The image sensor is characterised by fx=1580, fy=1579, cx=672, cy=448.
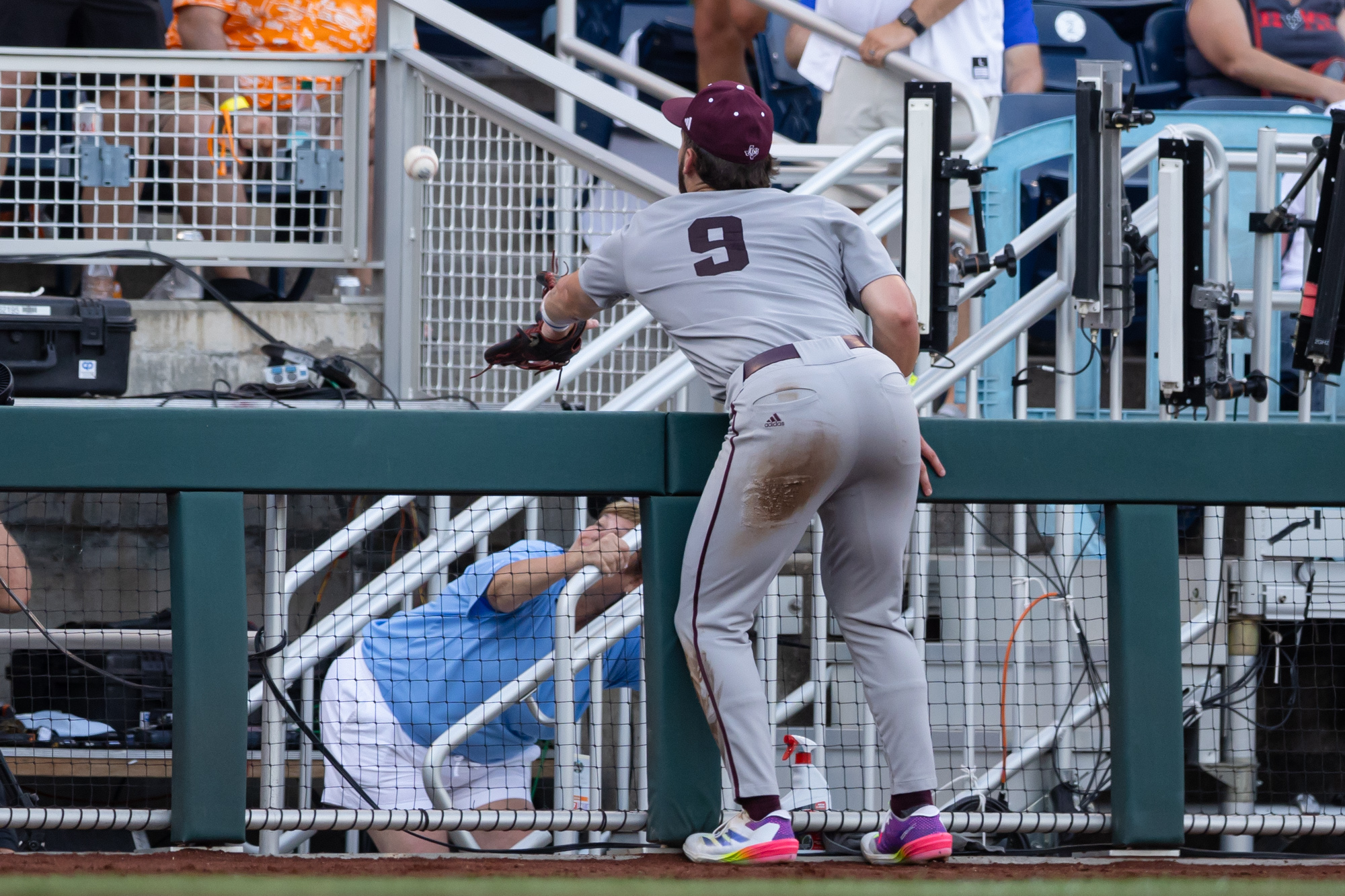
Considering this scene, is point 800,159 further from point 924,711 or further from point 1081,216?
point 924,711

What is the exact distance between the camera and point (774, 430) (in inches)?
133

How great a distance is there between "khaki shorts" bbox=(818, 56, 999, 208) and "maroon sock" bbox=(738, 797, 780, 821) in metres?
3.44

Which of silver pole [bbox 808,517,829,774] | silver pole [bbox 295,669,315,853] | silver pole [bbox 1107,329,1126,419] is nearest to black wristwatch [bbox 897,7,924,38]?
silver pole [bbox 1107,329,1126,419]

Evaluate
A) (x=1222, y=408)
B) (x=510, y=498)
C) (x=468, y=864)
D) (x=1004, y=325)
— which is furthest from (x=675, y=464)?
(x=1222, y=408)

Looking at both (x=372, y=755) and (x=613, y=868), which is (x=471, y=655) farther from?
(x=613, y=868)

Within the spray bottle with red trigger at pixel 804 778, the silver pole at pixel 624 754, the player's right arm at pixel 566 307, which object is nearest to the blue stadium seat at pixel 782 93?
the silver pole at pixel 624 754

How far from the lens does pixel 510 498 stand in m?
4.97

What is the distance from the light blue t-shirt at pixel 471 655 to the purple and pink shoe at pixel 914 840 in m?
1.22

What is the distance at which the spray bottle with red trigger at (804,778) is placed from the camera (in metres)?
4.41

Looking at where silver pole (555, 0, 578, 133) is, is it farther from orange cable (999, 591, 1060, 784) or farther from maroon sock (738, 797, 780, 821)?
maroon sock (738, 797, 780, 821)

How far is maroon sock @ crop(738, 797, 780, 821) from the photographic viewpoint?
340 centimetres

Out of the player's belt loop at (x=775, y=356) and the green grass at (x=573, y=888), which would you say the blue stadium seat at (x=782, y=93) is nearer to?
the player's belt loop at (x=775, y=356)

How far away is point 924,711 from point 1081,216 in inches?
78.3

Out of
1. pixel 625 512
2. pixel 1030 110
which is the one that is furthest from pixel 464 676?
pixel 1030 110
